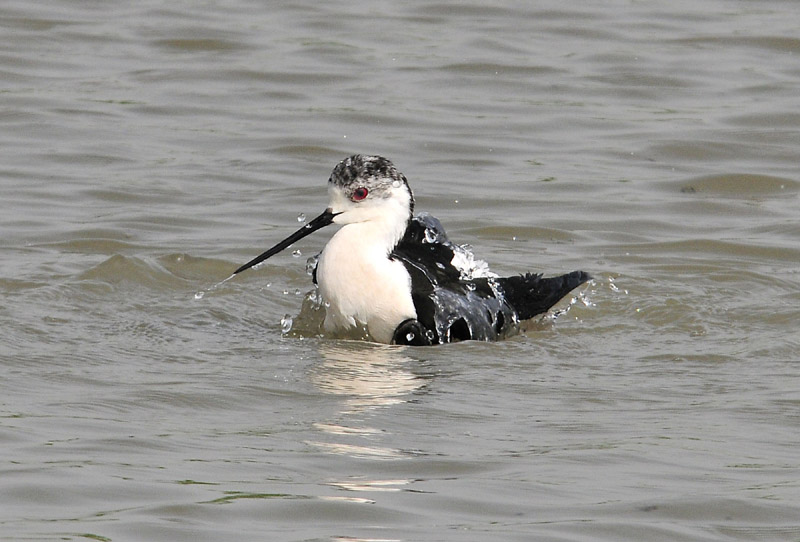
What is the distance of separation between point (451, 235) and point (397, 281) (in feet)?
8.45

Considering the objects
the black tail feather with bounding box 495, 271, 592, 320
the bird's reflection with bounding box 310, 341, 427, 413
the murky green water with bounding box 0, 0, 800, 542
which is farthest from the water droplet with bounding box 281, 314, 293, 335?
the black tail feather with bounding box 495, 271, 592, 320

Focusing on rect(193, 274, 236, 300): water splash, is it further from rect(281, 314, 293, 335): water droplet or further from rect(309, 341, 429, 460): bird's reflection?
rect(309, 341, 429, 460): bird's reflection

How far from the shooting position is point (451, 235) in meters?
9.68

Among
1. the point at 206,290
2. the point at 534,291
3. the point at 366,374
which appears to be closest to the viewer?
the point at 366,374

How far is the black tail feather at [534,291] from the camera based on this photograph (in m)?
7.73

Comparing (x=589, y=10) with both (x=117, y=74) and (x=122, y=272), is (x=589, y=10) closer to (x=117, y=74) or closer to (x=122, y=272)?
(x=117, y=74)

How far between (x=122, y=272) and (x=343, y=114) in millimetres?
4069

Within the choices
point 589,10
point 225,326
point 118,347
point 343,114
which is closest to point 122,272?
point 225,326

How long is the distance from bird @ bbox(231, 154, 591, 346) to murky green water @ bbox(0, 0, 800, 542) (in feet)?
0.53

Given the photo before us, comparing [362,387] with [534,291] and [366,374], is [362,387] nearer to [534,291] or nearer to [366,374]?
[366,374]

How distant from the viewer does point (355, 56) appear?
1367 centimetres

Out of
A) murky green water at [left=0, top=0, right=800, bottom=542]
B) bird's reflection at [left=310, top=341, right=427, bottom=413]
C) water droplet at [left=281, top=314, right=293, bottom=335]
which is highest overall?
murky green water at [left=0, top=0, right=800, bottom=542]

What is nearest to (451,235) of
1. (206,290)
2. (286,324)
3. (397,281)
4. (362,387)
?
(206,290)

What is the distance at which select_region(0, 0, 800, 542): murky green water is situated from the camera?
4.75 m
